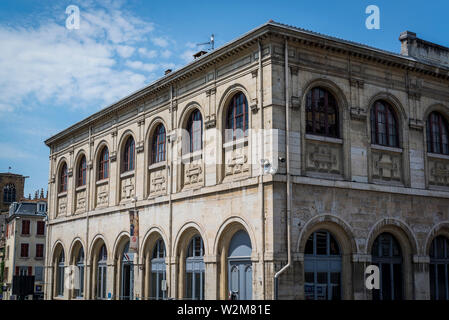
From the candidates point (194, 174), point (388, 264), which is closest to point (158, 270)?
point (194, 174)

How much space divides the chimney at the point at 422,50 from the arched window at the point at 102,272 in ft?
63.6

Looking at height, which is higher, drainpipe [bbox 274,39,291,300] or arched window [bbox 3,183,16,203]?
arched window [bbox 3,183,16,203]

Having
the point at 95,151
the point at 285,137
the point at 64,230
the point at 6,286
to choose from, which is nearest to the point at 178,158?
the point at 285,137

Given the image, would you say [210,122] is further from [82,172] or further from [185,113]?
[82,172]

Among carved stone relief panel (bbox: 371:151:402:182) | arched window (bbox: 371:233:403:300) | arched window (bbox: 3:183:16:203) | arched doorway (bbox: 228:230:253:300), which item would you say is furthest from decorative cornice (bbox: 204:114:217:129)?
arched window (bbox: 3:183:16:203)

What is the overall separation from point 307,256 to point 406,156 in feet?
22.3

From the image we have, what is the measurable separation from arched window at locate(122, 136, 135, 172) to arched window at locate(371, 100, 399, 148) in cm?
1325

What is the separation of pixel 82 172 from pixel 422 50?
21.7 m

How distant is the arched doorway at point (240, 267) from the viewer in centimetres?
2334

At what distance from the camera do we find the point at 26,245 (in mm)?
62125

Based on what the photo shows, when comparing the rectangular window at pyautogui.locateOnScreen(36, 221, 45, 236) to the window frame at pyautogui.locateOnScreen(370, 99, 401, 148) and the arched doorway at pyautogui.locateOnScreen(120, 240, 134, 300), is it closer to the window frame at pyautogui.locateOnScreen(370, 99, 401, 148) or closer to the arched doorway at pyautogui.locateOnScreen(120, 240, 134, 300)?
the arched doorway at pyautogui.locateOnScreen(120, 240, 134, 300)

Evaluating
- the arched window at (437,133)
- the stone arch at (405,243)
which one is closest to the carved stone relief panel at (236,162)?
the stone arch at (405,243)

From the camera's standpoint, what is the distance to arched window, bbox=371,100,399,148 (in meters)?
25.6
